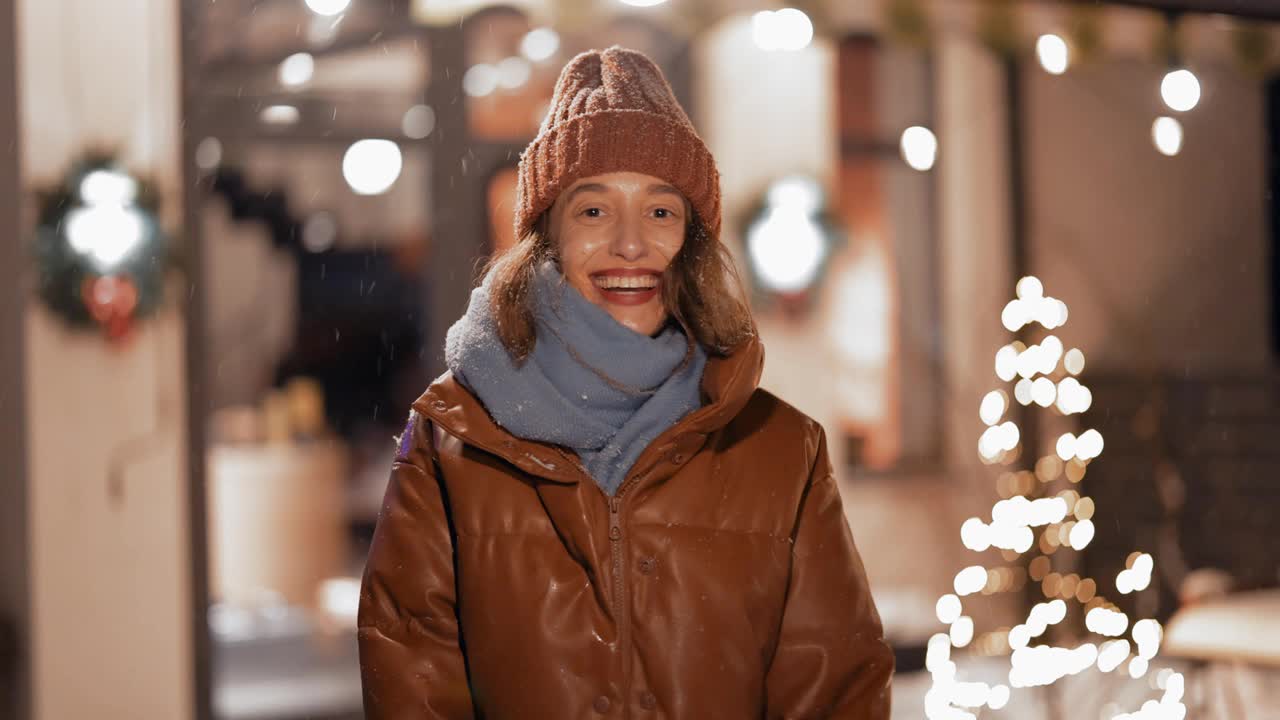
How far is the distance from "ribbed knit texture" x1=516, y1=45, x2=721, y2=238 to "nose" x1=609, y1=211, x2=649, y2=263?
68 millimetres

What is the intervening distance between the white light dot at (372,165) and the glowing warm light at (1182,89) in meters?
3.20

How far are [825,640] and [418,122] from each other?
3596 millimetres

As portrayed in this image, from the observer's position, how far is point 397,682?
1.67 m

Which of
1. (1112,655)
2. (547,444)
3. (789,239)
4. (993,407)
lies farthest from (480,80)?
(547,444)

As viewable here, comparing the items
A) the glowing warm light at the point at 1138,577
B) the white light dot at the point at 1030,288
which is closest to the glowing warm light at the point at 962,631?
the glowing warm light at the point at 1138,577

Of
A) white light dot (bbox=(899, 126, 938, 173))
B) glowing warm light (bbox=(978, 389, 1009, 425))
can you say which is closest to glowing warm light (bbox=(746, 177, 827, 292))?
white light dot (bbox=(899, 126, 938, 173))

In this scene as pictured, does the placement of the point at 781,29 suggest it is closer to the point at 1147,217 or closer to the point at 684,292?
the point at 1147,217

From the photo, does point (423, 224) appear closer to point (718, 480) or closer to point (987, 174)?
point (987, 174)

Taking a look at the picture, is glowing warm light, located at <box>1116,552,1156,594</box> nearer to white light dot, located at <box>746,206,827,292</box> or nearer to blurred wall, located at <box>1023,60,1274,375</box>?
blurred wall, located at <box>1023,60,1274,375</box>

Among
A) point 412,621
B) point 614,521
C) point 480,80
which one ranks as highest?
point 480,80

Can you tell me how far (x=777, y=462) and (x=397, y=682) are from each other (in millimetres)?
536

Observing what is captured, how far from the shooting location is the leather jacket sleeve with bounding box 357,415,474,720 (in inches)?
65.8

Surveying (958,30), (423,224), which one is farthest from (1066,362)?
(423,224)

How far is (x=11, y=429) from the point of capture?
4109 millimetres
